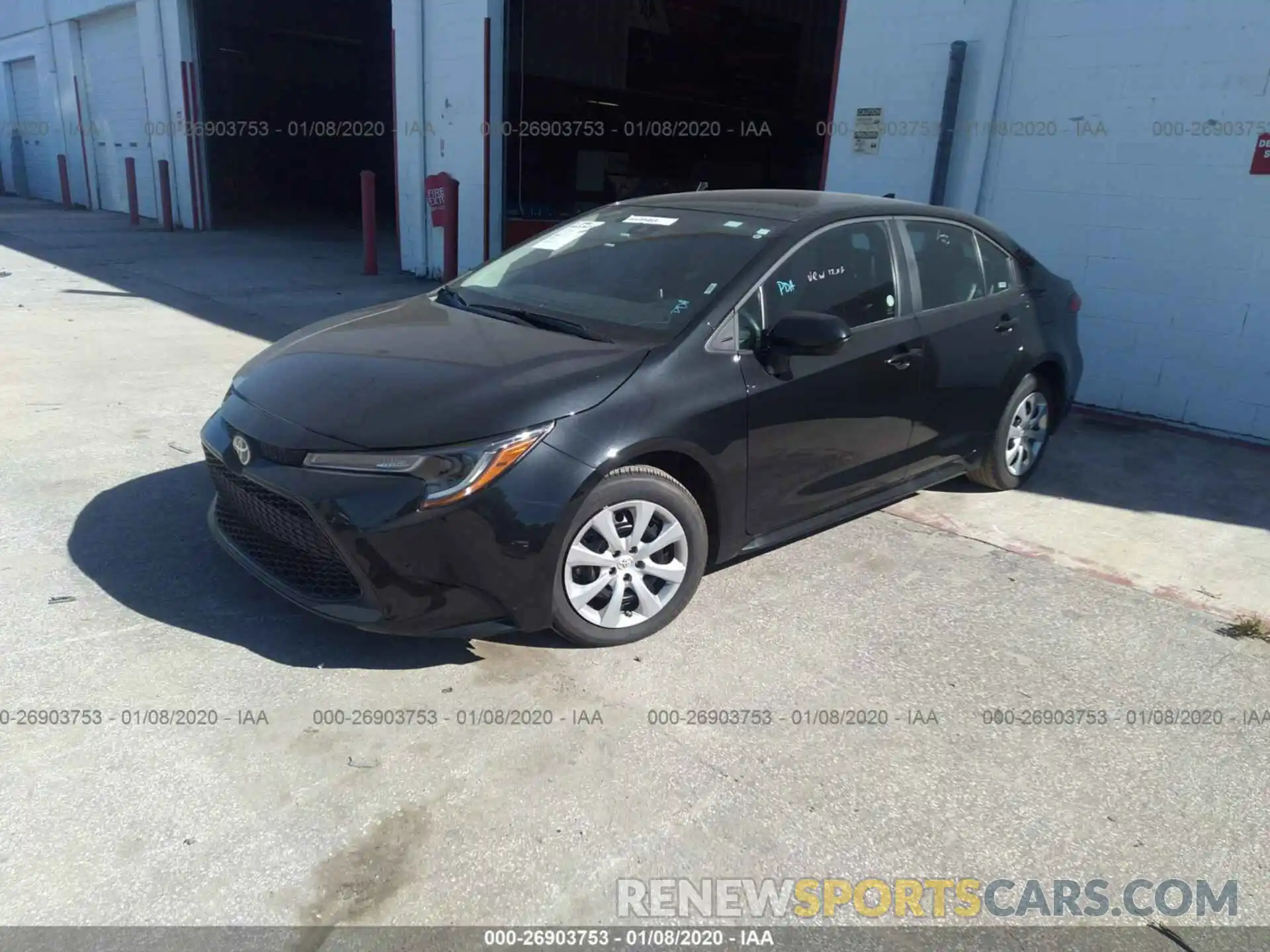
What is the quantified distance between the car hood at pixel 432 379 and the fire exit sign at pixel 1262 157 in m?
5.00

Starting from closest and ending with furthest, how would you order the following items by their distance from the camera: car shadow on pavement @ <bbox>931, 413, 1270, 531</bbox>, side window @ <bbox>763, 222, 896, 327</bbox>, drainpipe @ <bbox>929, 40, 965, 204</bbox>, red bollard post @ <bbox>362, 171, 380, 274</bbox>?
side window @ <bbox>763, 222, 896, 327</bbox> < car shadow on pavement @ <bbox>931, 413, 1270, 531</bbox> < drainpipe @ <bbox>929, 40, 965, 204</bbox> < red bollard post @ <bbox>362, 171, 380, 274</bbox>

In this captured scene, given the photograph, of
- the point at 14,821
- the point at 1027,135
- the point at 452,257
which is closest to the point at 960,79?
the point at 1027,135

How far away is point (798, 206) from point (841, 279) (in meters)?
0.43

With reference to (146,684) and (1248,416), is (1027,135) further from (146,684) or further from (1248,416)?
(146,684)

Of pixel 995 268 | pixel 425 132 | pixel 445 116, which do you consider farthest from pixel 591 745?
pixel 425 132

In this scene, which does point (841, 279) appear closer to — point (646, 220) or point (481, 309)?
point (646, 220)

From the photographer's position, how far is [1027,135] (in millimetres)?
7129

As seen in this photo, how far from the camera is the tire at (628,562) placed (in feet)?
10.6

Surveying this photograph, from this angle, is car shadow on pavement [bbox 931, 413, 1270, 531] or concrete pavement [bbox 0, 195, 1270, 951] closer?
concrete pavement [bbox 0, 195, 1270, 951]

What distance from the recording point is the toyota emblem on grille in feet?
10.8

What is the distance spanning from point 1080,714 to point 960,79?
18.5ft

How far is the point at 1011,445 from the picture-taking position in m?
5.18

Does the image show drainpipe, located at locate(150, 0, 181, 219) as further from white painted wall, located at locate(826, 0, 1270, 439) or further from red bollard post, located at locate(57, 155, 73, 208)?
white painted wall, located at locate(826, 0, 1270, 439)

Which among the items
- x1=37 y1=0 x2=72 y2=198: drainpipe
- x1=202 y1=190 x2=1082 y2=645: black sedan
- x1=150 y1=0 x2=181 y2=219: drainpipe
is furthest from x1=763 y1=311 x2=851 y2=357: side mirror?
x1=37 y1=0 x2=72 y2=198: drainpipe
